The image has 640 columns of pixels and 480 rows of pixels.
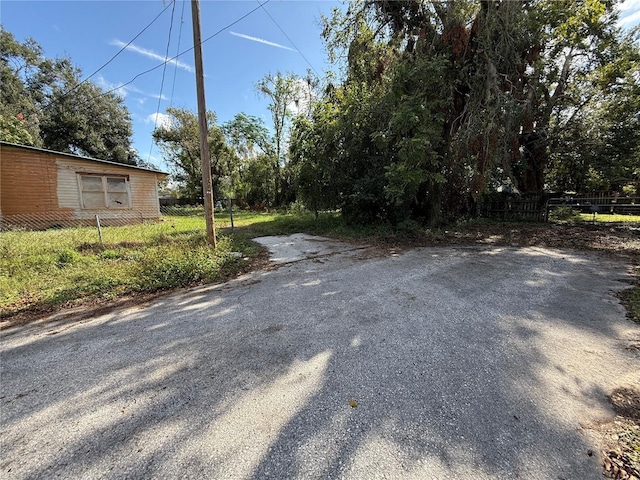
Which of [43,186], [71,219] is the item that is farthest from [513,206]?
[43,186]

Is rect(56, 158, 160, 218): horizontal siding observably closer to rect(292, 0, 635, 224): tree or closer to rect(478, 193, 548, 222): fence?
rect(292, 0, 635, 224): tree

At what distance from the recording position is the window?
10914 millimetres

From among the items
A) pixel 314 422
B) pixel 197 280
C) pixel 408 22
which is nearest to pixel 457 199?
pixel 408 22

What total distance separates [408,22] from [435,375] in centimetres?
926

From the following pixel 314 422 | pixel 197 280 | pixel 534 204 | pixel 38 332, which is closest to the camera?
pixel 314 422

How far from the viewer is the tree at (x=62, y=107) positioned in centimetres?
1800

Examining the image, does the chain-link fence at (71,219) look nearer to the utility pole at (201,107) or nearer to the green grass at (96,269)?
the green grass at (96,269)

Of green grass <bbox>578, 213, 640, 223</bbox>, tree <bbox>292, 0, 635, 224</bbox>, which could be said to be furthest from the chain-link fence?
green grass <bbox>578, 213, 640, 223</bbox>

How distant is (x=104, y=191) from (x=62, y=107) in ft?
51.3

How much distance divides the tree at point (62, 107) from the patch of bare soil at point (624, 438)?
2469 cm

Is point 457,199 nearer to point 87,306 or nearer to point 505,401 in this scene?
point 505,401

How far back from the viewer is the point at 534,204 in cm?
1091

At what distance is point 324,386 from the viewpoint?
6.57 feet

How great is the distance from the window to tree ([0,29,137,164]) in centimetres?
1004
